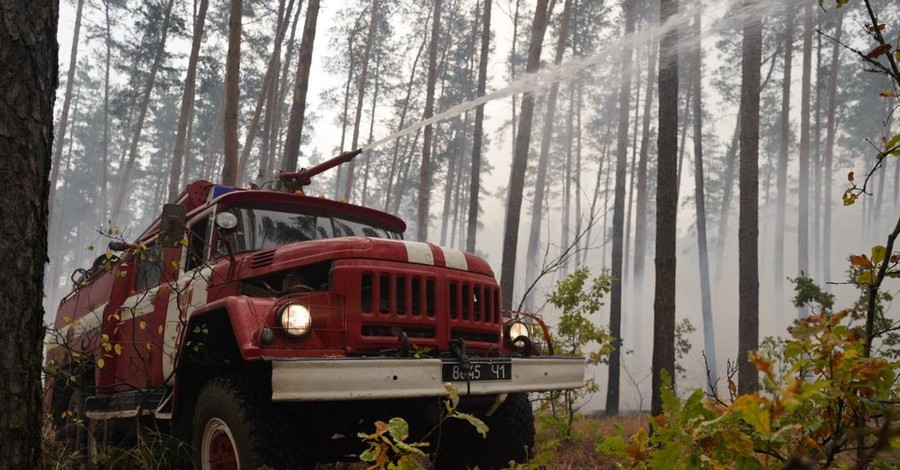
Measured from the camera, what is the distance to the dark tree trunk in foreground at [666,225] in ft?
→ 29.1

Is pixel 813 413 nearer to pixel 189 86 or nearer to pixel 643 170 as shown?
pixel 189 86

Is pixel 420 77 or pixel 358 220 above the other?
pixel 420 77

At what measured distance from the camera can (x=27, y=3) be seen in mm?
2713

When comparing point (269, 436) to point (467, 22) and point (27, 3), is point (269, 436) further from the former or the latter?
point (467, 22)

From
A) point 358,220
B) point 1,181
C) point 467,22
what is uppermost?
point 467,22

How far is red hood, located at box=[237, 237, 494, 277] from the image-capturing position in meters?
4.48

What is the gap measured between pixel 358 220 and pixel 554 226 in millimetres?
62772

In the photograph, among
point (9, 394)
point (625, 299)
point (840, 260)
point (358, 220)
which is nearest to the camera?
point (9, 394)

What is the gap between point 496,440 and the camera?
523 centimetres

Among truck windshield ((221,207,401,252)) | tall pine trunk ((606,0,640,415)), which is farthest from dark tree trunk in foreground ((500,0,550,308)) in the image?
truck windshield ((221,207,401,252))

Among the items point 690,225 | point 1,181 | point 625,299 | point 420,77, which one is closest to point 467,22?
point 420,77

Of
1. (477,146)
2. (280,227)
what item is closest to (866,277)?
(280,227)

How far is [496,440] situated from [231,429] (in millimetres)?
2230

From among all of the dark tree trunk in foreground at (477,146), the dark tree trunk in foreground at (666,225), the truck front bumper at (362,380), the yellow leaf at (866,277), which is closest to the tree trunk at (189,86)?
the dark tree trunk in foreground at (477,146)
